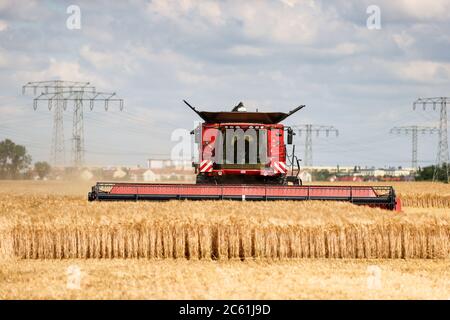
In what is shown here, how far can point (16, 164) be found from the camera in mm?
105562

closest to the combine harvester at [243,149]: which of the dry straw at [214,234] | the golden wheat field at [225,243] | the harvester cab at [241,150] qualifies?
the harvester cab at [241,150]

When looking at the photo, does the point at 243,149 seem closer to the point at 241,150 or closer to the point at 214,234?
the point at 241,150

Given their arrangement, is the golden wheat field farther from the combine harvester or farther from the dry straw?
the combine harvester

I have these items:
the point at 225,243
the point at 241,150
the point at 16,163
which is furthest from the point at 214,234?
the point at 16,163

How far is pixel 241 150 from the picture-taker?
72.9 ft

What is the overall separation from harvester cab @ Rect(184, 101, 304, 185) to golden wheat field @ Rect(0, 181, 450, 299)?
383cm

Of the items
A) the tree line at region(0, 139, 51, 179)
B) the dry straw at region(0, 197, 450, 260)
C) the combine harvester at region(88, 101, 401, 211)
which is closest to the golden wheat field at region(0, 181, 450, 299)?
the dry straw at region(0, 197, 450, 260)

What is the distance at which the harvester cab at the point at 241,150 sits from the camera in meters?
22.1

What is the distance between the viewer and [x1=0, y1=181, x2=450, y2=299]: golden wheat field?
46.1 ft

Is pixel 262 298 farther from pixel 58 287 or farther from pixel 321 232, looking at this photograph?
pixel 321 232

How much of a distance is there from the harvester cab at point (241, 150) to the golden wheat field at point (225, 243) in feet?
12.6

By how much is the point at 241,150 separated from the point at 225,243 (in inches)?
255

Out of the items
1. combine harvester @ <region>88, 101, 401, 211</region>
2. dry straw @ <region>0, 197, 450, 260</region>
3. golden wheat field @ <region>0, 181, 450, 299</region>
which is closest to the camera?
golden wheat field @ <region>0, 181, 450, 299</region>

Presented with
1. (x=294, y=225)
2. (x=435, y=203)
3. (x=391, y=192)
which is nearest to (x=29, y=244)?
(x=294, y=225)
